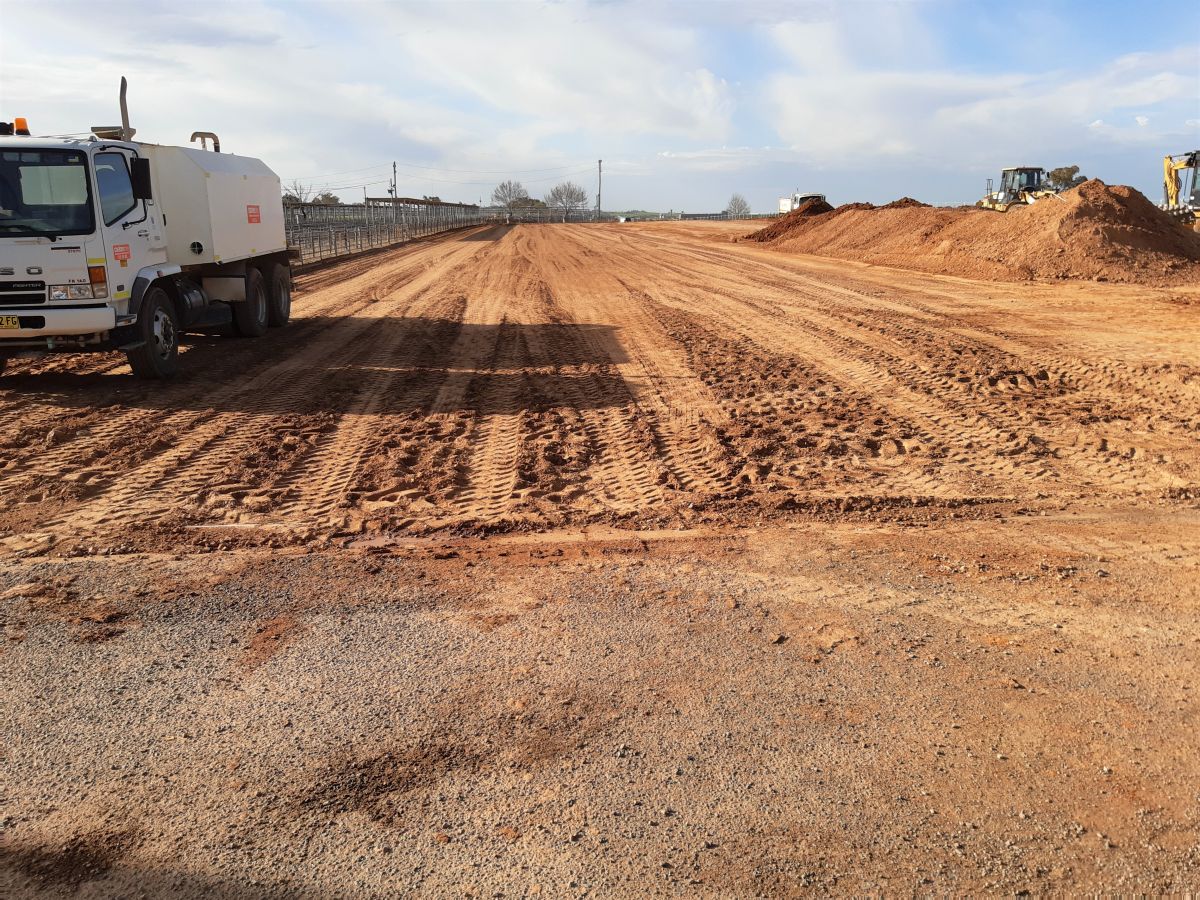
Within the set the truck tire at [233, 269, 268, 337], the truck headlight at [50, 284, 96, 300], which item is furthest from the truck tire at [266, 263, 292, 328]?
the truck headlight at [50, 284, 96, 300]

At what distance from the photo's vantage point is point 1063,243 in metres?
23.5

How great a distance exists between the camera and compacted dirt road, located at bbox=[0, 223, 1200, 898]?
3090mm

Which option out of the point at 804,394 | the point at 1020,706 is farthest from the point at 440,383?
the point at 1020,706

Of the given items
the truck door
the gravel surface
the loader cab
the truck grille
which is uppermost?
the loader cab

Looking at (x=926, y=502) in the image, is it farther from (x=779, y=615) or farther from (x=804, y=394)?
(x=804, y=394)

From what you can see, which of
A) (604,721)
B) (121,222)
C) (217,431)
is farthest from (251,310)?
(604,721)

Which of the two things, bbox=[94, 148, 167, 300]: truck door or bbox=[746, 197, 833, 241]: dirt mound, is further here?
bbox=[746, 197, 833, 241]: dirt mound

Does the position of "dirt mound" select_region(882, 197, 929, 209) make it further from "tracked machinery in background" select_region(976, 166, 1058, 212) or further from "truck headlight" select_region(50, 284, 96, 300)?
"truck headlight" select_region(50, 284, 96, 300)

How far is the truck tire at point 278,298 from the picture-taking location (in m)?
15.3

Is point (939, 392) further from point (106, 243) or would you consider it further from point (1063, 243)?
point (1063, 243)

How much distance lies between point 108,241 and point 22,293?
1052 mm

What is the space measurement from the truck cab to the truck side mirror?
1cm

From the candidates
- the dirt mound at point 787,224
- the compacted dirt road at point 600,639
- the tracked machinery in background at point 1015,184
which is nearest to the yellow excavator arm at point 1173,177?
the tracked machinery in background at point 1015,184

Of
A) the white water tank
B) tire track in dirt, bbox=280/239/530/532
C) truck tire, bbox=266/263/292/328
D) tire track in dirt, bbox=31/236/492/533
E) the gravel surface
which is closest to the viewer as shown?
the gravel surface
